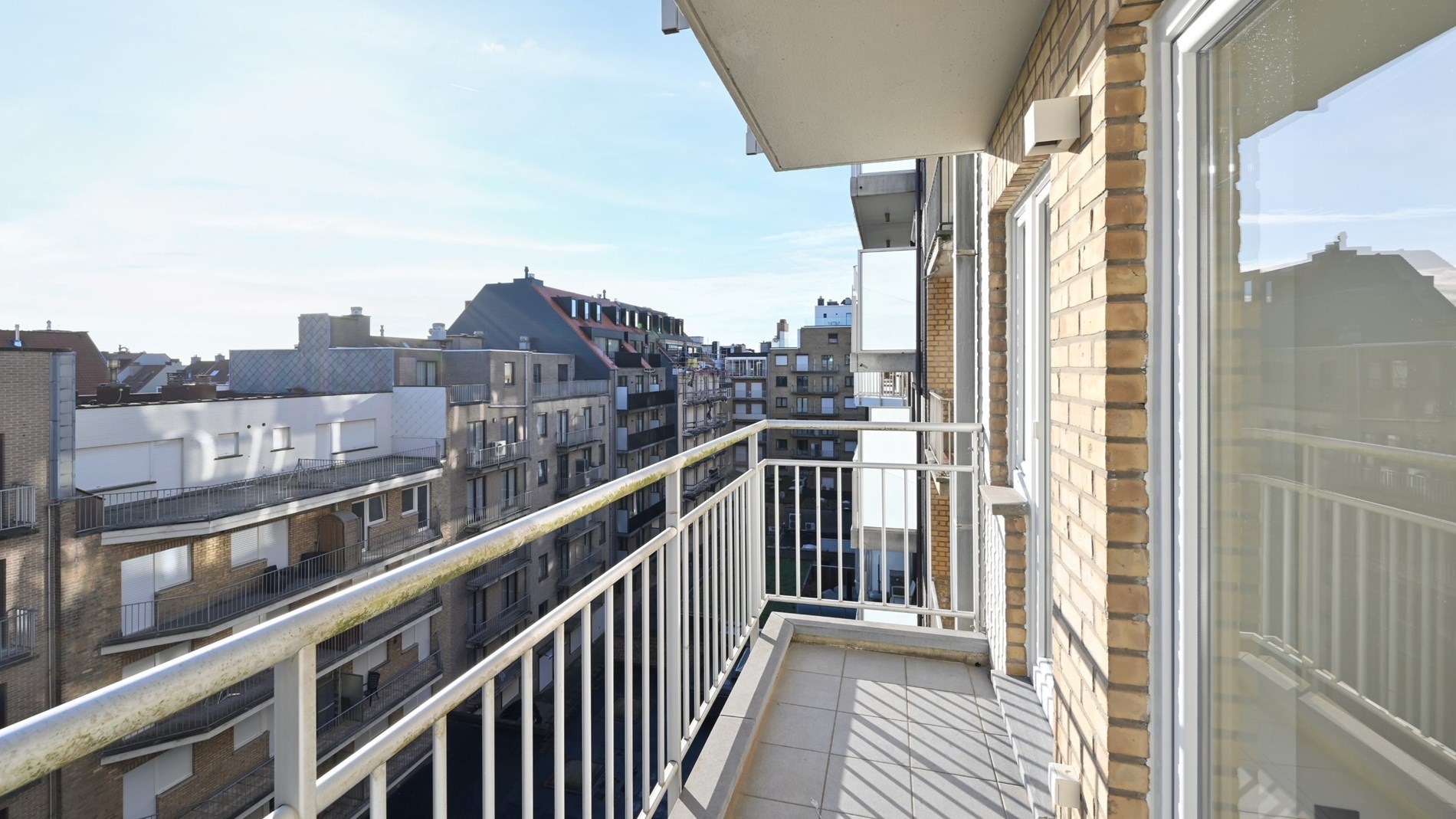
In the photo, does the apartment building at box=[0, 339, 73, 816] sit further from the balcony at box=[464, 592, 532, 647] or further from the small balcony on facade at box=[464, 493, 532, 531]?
the small balcony on facade at box=[464, 493, 532, 531]

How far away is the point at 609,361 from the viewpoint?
98.2 feet

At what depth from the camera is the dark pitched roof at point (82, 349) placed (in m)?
20.6

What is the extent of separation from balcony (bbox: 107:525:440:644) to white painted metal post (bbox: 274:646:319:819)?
Result: 51.1 feet

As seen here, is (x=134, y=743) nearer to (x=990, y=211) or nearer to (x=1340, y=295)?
(x=990, y=211)

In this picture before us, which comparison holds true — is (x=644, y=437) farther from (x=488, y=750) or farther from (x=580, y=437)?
(x=488, y=750)

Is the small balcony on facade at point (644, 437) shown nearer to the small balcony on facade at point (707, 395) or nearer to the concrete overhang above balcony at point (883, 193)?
the small balcony on facade at point (707, 395)

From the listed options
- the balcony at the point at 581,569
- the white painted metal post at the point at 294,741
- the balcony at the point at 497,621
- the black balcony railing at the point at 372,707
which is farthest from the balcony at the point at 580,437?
the white painted metal post at the point at 294,741

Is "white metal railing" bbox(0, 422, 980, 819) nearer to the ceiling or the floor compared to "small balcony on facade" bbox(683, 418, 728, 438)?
nearer to the ceiling

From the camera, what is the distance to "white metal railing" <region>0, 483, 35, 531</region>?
1055 centimetres

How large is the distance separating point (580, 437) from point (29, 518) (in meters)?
A: 16.5

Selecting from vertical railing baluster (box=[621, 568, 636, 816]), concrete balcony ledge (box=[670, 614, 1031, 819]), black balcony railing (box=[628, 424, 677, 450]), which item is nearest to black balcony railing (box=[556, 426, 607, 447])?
black balcony railing (box=[628, 424, 677, 450])

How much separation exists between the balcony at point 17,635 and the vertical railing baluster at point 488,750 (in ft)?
46.1

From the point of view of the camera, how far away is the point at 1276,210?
1048mm

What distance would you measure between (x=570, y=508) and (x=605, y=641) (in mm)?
330
